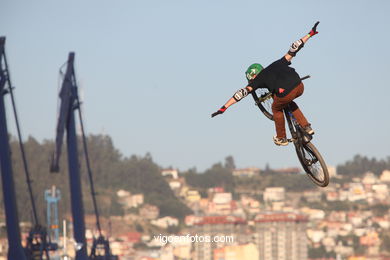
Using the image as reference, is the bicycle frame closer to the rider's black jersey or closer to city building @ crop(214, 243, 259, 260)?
the rider's black jersey

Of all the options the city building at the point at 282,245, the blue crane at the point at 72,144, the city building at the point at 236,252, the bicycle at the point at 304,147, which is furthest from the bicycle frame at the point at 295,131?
the city building at the point at 282,245

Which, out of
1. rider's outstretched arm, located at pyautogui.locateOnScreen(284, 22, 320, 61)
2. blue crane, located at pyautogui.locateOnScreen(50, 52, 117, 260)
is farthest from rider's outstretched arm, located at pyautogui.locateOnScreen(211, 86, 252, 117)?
blue crane, located at pyautogui.locateOnScreen(50, 52, 117, 260)

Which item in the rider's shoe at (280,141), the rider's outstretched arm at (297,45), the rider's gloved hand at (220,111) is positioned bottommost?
the rider's shoe at (280,141)

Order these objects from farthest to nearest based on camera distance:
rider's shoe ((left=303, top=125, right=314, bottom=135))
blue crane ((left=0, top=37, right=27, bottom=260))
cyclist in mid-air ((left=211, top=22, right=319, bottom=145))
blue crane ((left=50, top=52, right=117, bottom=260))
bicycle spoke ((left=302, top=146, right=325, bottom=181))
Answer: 1. blue crane ((left=50, top=52, right=117, bottom=260))
2. blue crane ((left=0, top=37, right=27, bottom=260))
3. bicycle spoke ((left=302, top=146, right=325, bottom=181))
4. rider's shoe ((left=303, top=125, right=314, bottom=135))
5. cyclist in mid-air ((left=211, top=22, right=319, bottom=145))

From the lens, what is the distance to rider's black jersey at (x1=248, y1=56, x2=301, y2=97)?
22672mm

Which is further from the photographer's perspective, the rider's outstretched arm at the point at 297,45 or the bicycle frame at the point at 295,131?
the bicycle frame at the point at 295,131

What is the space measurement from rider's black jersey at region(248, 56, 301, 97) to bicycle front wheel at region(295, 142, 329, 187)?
6.41 feet

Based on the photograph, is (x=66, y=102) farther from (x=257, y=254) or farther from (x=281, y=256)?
(x=281, y=256)

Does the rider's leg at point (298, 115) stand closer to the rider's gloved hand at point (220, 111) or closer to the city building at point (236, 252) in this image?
the rider's gloved hand at point (220, 111)

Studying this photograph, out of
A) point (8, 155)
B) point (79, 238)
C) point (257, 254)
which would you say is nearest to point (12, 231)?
point (8, 155)

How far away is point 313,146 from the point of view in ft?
79.6

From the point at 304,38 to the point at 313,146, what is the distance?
269 cm

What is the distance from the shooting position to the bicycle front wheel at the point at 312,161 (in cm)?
2406

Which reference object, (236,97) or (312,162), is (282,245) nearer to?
(312,162)
